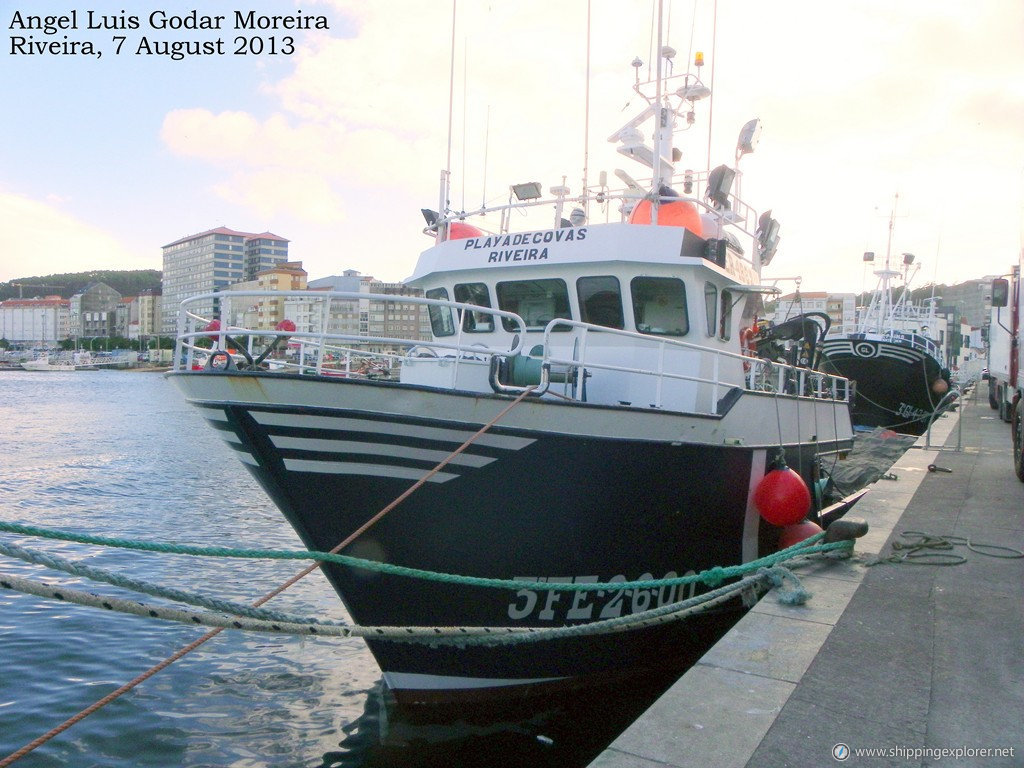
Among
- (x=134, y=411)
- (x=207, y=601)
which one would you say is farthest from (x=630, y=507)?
(x=134, y=411)

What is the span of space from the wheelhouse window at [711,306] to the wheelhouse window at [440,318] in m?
2.38

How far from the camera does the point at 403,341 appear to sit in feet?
15.4

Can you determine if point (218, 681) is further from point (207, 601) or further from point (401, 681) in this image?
point (207, 601)

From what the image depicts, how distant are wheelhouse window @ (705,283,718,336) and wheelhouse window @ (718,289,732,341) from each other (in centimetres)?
19

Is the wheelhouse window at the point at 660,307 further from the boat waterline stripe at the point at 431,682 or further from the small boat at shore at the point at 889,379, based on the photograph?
the small boat at shore at the point at 889,379

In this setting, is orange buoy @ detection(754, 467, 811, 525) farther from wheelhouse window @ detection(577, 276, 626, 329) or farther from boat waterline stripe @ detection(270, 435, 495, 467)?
boat waterline stripe @ detection(270, 435, 495, 467)

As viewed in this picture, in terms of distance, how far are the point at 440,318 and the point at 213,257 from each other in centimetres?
7644

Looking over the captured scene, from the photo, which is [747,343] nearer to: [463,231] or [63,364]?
[463,231]

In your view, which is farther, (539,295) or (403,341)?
(539,295)

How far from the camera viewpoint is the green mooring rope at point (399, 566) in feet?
10.2

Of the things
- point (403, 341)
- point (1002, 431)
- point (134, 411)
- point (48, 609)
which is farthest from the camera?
point (134, 411)

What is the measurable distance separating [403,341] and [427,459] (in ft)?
2.32

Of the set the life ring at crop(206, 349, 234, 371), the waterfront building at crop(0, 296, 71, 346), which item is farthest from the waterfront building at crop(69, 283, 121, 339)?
the life ring at crop(206, 349, 234, 371)

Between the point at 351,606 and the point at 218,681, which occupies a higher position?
the point at 351,606
